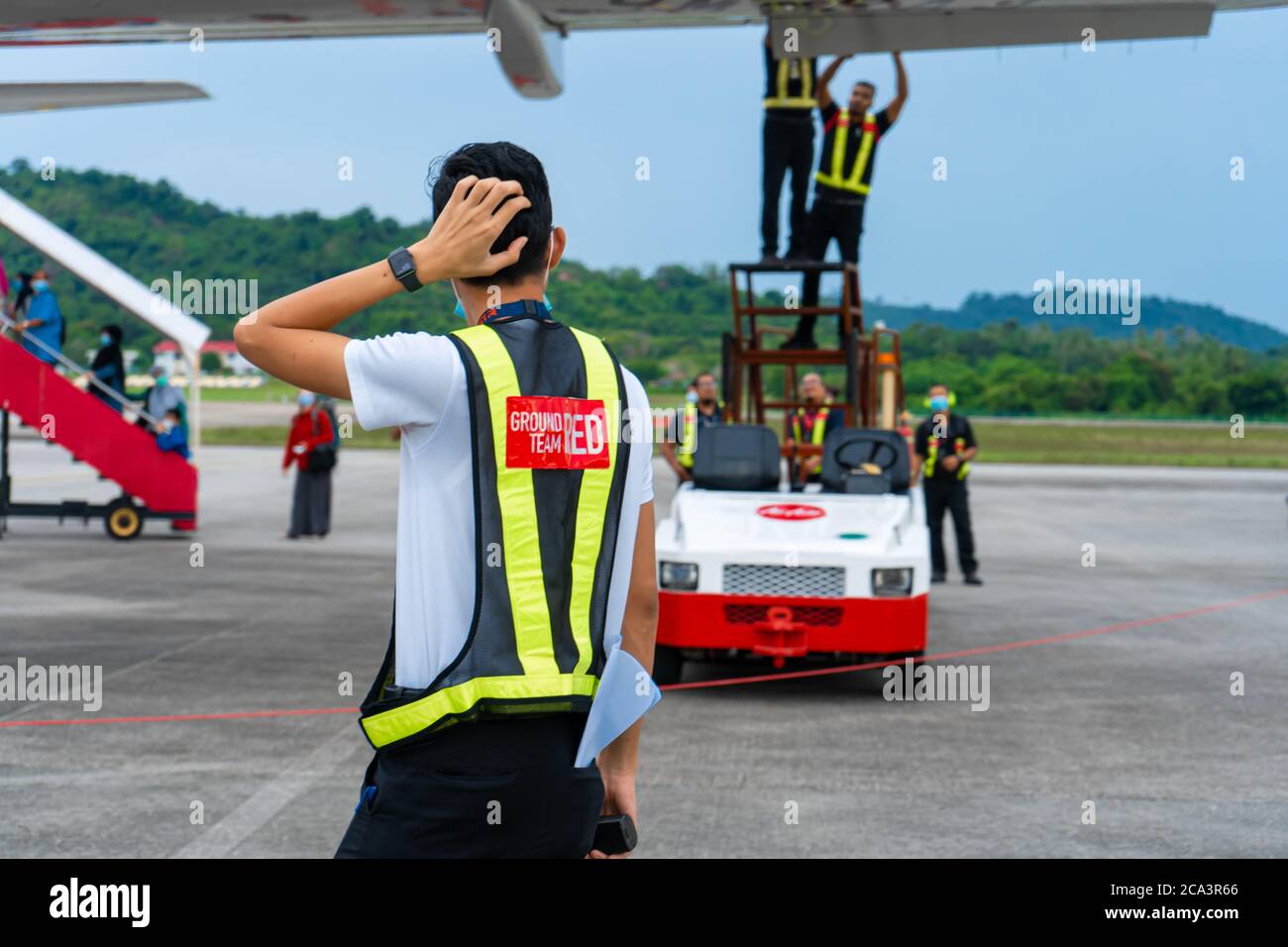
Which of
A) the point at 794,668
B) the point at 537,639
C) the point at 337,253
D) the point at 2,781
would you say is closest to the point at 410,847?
the point at 537,639

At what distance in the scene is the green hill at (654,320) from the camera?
25703 millimetres

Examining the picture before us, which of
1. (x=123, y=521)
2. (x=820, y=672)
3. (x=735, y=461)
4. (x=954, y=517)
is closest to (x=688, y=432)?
(x=735, y=461)

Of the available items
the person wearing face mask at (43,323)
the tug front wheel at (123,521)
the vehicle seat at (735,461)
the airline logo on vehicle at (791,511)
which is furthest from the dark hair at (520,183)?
the person wearing face mask at (43,323)

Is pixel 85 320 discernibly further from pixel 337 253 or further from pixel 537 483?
pixel 537 483

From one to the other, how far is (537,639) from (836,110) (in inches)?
387

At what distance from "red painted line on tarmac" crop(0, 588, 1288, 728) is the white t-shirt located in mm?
6160

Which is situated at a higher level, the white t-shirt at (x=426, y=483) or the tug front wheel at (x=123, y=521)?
the white t-shirt at (x=426, y=483)

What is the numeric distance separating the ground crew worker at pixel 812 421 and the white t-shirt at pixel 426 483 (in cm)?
957

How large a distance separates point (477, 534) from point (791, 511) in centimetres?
750

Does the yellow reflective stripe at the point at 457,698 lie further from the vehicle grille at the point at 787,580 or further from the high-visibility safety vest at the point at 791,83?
the high-visibility safety vest at the point at 791,83

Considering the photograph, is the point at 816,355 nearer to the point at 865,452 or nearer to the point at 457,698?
the point at 865,452

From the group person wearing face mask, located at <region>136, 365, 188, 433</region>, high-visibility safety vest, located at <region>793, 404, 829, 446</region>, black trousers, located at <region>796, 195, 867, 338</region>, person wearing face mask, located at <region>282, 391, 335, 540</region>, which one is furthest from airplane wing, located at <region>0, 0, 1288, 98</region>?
person wearing face mask, located at <region>136, 365, 188, 433</region>

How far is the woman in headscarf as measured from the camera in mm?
19750

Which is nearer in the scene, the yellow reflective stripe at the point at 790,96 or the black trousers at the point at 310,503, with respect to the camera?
the yellow reflective stripe at the point at 790,96
